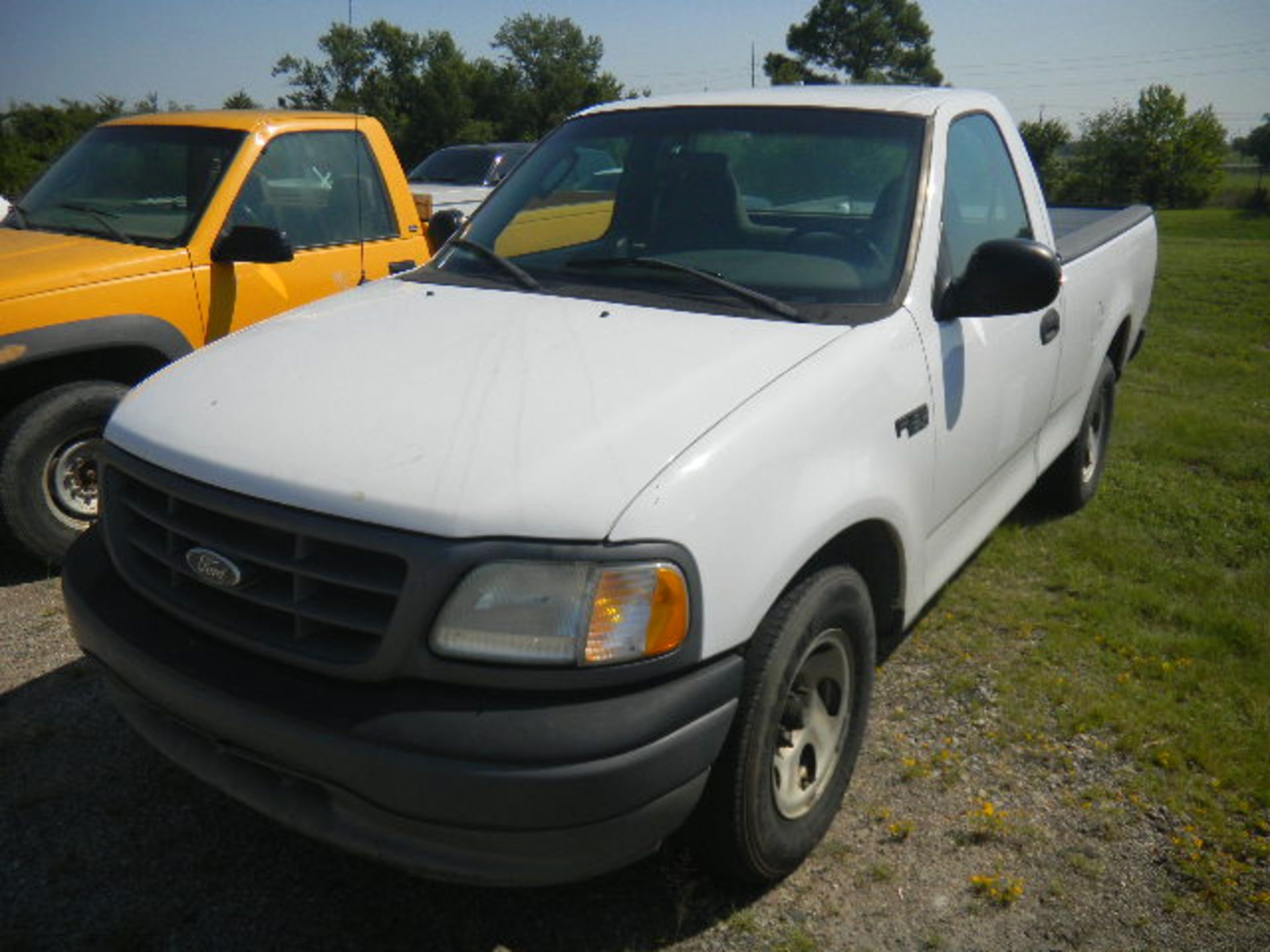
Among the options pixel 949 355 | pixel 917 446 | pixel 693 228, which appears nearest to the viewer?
pixel 917 446

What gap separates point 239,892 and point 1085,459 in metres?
4.24

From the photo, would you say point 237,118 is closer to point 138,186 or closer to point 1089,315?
point 138,186

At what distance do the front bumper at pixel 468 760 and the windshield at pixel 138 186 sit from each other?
10.5 ft

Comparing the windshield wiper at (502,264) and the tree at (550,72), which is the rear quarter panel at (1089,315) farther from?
the tree at (550,72)

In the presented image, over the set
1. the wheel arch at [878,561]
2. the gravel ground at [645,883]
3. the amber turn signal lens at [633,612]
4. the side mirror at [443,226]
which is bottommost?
the gravel ground at [645,883]

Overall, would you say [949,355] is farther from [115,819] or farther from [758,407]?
[115,819]

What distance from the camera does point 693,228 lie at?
131 inches

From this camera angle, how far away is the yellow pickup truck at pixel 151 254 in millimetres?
4184

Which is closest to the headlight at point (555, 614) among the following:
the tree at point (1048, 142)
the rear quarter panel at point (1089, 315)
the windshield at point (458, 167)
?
the rear quarter panel at point (1089, 315)

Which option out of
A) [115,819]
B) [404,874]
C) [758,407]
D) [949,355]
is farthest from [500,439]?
[115,819]

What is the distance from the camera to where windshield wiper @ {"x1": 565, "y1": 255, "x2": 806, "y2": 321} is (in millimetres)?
2775

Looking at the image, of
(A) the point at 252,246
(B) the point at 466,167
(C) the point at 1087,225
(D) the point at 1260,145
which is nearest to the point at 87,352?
(A) the point at 252,246

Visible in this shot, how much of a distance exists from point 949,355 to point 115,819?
2.64m

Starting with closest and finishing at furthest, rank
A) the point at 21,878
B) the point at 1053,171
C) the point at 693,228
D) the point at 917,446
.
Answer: the point at 21,878 → the point at 917,446 → the point at 693,228 → the point at 1053,171
